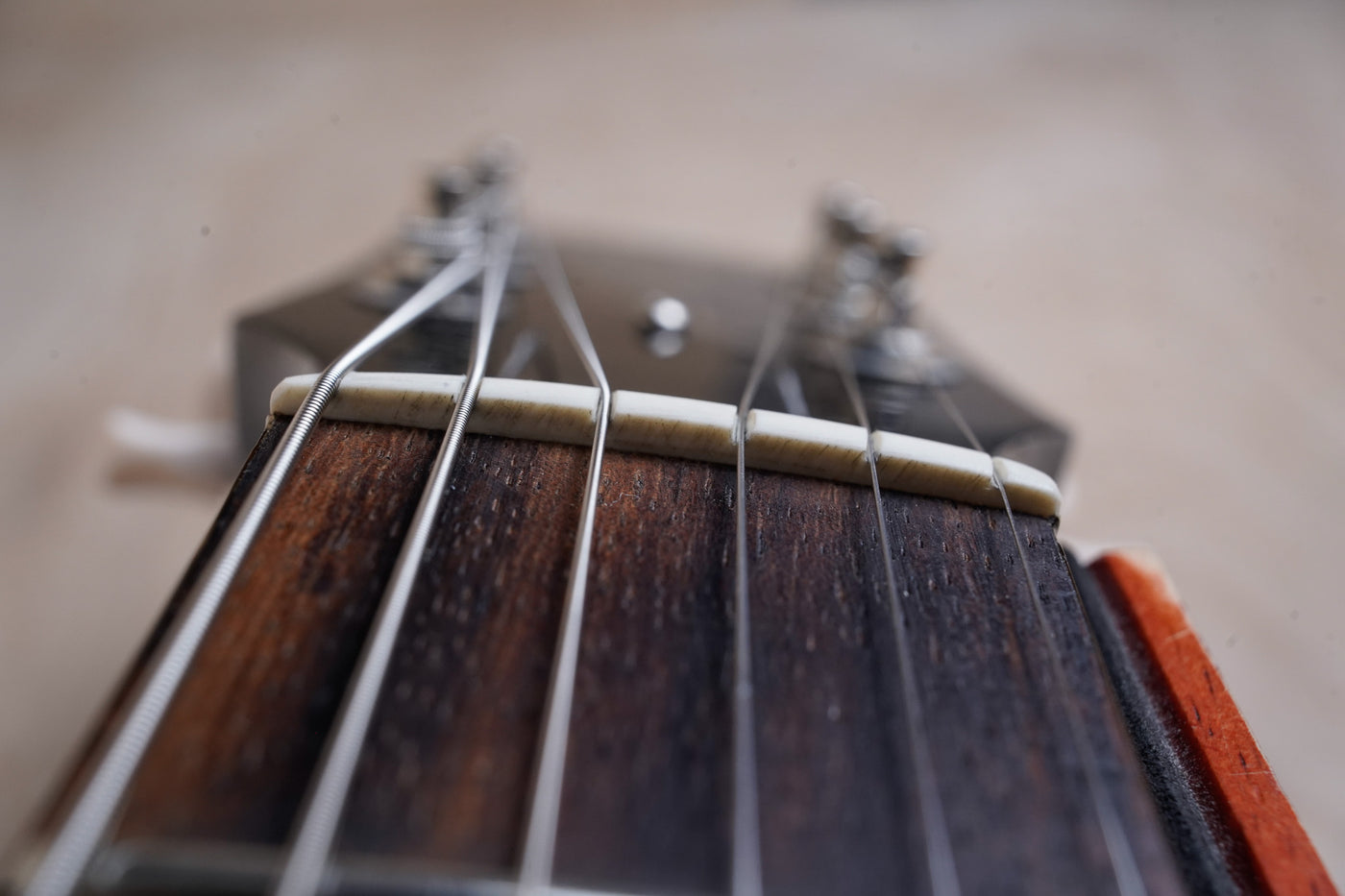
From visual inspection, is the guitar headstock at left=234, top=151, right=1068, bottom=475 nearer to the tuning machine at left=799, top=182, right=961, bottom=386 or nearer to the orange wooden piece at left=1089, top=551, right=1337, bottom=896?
the tuning machine at left=799, top=182, right=961, bottom=386

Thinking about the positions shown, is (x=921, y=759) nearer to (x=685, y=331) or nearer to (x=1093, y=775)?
(x=1093, y=775)

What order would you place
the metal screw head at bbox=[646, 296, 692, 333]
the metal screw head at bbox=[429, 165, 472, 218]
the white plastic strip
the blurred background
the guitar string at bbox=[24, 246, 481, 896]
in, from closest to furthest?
the guitar string at bbox=[24, 246, 481, 896] < the white plastic strip < the metal screw head at bbox=[646, 296, 692, 333] < the metal screw head at bbox=[429, 165, 472, 218] < the blurred background

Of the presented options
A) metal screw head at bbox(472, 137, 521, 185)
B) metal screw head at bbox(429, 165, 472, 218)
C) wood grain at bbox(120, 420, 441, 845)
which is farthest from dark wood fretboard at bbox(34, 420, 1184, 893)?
metal screw head at bbox(472, 137, 521, 185)

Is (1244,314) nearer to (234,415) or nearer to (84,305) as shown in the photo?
(234,415)

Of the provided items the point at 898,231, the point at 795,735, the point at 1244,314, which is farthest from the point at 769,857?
the point at 1244,314

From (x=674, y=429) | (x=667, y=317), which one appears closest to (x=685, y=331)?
(x=667, y=317)

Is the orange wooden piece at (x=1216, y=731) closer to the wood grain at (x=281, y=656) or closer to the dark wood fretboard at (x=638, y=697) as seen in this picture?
the dark wood fretboard at (x=638, y=697)
